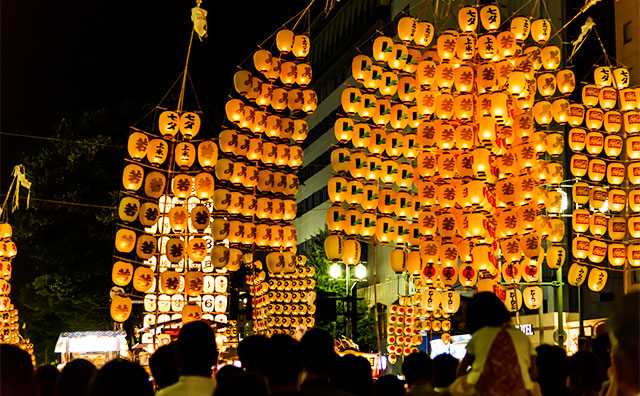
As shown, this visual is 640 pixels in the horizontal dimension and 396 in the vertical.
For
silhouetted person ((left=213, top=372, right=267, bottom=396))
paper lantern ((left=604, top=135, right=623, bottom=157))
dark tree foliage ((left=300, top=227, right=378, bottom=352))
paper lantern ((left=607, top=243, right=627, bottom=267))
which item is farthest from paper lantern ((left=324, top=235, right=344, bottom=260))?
dark tree foliage ((left=300, top=227, right=378, bottom=352))

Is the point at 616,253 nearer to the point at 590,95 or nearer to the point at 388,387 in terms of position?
the point at 590,95

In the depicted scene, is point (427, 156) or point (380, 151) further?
point (380, 151)

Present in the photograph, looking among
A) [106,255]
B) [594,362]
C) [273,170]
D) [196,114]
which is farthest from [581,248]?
[106,255]

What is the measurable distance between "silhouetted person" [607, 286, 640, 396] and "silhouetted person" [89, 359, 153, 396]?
225 centimetres

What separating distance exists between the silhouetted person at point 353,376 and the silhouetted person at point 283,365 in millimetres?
1093

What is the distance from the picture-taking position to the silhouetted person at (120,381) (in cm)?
373

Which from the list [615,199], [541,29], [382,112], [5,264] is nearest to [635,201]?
[615,199]

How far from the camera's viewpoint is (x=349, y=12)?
51.6 meters

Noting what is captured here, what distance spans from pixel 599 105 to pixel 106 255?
20.1 metres

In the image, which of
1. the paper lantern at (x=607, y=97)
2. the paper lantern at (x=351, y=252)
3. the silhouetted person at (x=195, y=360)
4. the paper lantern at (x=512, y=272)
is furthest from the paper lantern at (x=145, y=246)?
the silhouetted person at (x=195, y=360)

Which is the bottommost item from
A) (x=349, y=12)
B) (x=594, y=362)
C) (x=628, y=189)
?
(x=594, y=362)

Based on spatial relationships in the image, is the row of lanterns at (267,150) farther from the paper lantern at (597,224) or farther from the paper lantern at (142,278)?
the paper lantern at (597,224)

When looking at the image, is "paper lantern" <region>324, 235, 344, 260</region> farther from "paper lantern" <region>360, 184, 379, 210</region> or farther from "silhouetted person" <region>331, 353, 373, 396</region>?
"silhouetted person" <region>331, 353, 373, 396</region>

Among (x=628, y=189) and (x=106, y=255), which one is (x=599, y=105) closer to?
(x=628, y=189)
